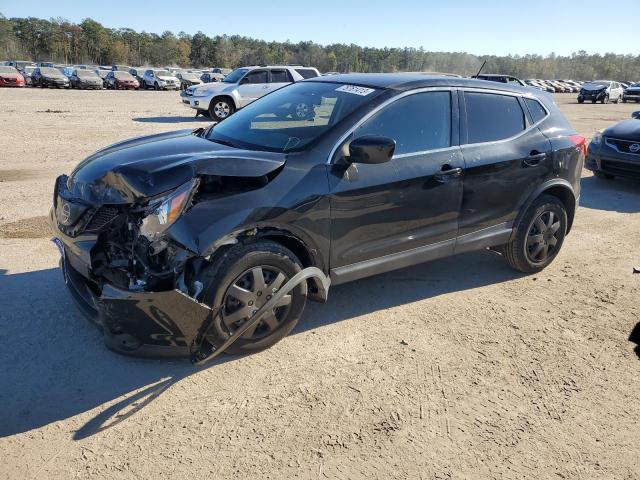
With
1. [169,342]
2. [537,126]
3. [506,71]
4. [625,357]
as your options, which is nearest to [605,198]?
[537,126]

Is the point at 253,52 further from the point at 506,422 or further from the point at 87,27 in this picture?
the point at 506,422

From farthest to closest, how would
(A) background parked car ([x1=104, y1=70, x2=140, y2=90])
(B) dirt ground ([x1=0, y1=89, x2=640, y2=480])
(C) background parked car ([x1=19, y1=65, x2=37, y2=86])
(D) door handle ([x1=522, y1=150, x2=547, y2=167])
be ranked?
(A) background parked car ([x1=104, y1=70, x2=140, y2=90]) → (C) background parked car ([x1=19, y1=65, x2=37, y2=86]) → (D) door handle ([x1=522, y1=150, x2=547, y2=167]) → (B) dirt ground ([x1=0, y1=89, x2=640, y2=480])

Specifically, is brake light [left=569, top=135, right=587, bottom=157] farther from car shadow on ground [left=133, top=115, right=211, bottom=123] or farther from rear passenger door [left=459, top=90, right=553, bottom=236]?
car shadow on ground [left=133, top=115, right=211, bottom=123]

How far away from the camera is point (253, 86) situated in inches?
703

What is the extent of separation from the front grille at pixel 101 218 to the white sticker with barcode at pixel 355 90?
6.57 ft

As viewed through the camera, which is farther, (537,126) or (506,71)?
(506,71)

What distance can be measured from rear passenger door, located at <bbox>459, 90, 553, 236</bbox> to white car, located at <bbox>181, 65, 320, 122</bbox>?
45.1 ft

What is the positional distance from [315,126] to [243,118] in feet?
3.10

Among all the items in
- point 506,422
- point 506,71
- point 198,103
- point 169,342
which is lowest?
point 506,422

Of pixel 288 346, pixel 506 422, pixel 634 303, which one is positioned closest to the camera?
pixel 506 422

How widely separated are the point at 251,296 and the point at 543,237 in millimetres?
3101

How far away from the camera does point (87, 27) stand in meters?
85.0

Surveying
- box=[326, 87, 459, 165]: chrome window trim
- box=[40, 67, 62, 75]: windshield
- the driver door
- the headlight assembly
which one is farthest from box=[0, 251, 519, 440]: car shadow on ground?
box=[40, 67, 62, 75]: windshield

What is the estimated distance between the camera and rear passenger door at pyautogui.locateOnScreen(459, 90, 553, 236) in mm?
4355
